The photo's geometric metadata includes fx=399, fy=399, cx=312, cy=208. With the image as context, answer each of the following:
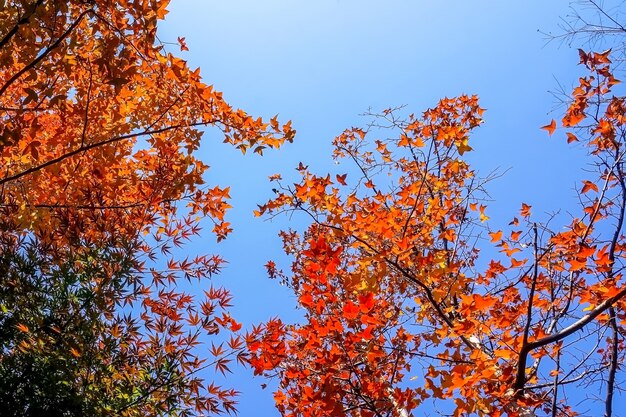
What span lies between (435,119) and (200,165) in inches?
144

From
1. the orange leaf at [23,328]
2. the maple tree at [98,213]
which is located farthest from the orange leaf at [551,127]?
the orange leaf at [23,328]

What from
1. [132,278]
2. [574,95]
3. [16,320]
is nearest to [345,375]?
[132,278]

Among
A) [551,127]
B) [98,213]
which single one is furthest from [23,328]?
[551,127]

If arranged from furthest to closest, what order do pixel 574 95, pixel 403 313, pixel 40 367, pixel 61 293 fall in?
1. pixel 403 313
2. pixel 574 95
3. pixel 61 293
4. pixel 40 367

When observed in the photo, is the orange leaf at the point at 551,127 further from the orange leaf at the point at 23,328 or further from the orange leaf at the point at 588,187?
the orange leaf at the point at 23,328

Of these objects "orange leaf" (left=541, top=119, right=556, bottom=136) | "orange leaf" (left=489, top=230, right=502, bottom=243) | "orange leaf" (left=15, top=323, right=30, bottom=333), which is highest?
"orange leaf" (left=541, top=119, right=556, bottom=136)

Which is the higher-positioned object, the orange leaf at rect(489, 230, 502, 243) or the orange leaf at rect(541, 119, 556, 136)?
the orange leaf at rect(541, 119, 556, 136)

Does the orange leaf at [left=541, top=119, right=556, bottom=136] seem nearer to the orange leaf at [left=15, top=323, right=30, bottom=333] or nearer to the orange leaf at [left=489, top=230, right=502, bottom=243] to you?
the orange leaf at [left=489, top=230, right=502, bottom=243]

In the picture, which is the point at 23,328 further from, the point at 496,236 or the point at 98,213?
the point at 496,236

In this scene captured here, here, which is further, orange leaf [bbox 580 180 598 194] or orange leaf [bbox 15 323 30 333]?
orange leaf [bbox 580 180 598 194]

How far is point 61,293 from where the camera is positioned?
3.46m

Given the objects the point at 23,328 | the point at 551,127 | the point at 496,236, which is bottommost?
the point at 23,328

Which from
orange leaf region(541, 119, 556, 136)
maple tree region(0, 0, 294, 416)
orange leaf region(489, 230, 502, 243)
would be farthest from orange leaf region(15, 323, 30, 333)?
orange leaf region(541, 119, 556, 136)

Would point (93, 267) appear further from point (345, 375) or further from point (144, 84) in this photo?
point (345, 375)
